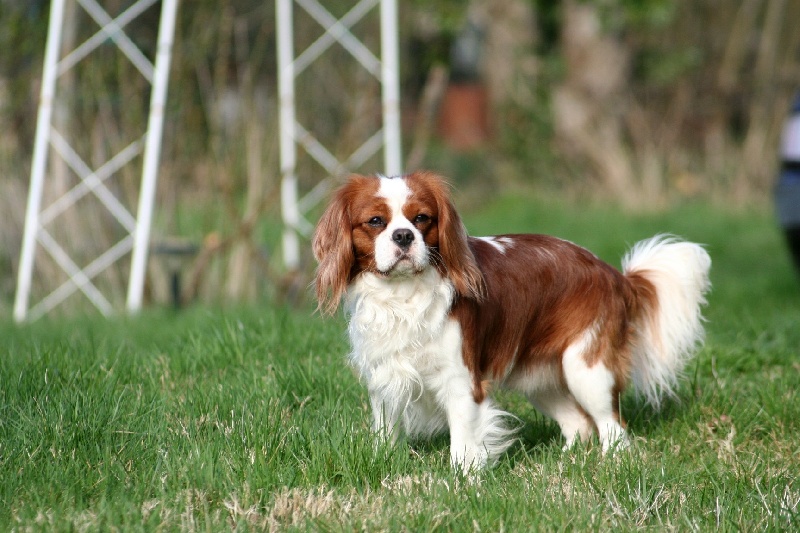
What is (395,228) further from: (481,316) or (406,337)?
(481,316)

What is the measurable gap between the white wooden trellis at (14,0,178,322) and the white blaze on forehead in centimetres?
389

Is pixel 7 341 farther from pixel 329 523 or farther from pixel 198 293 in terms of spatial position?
pixel 329 523

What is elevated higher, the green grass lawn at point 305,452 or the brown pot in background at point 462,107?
the brown pot in background at point 462,107

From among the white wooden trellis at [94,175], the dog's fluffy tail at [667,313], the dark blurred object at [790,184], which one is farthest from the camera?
the white wooden trellis at [94,175]

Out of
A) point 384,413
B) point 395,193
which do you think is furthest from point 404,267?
point 384,413

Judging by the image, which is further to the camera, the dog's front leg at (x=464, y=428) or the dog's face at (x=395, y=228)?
the dog's front leg at (x=464, y=428)

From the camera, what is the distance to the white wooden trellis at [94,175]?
7254 millimetres

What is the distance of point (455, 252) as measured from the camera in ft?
12.0

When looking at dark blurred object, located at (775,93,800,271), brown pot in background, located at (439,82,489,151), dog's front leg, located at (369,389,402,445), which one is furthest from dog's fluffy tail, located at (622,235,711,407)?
brown pot in background, located at (439,82,489,151)

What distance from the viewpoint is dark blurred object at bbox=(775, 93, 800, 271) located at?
6.49 meters

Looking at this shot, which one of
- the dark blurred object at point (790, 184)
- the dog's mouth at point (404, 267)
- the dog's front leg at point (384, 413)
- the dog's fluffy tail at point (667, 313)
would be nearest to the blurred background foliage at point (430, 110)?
the dark blurred object at point (790, 184)

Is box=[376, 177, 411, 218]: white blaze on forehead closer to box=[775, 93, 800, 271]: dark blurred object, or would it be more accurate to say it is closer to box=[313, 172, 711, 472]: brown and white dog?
box=[313, 172, 711, 472]: brown and white dog

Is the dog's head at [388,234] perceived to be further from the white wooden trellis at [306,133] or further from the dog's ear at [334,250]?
the white wooden trellis at [306,133]

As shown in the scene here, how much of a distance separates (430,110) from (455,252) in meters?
3.98
